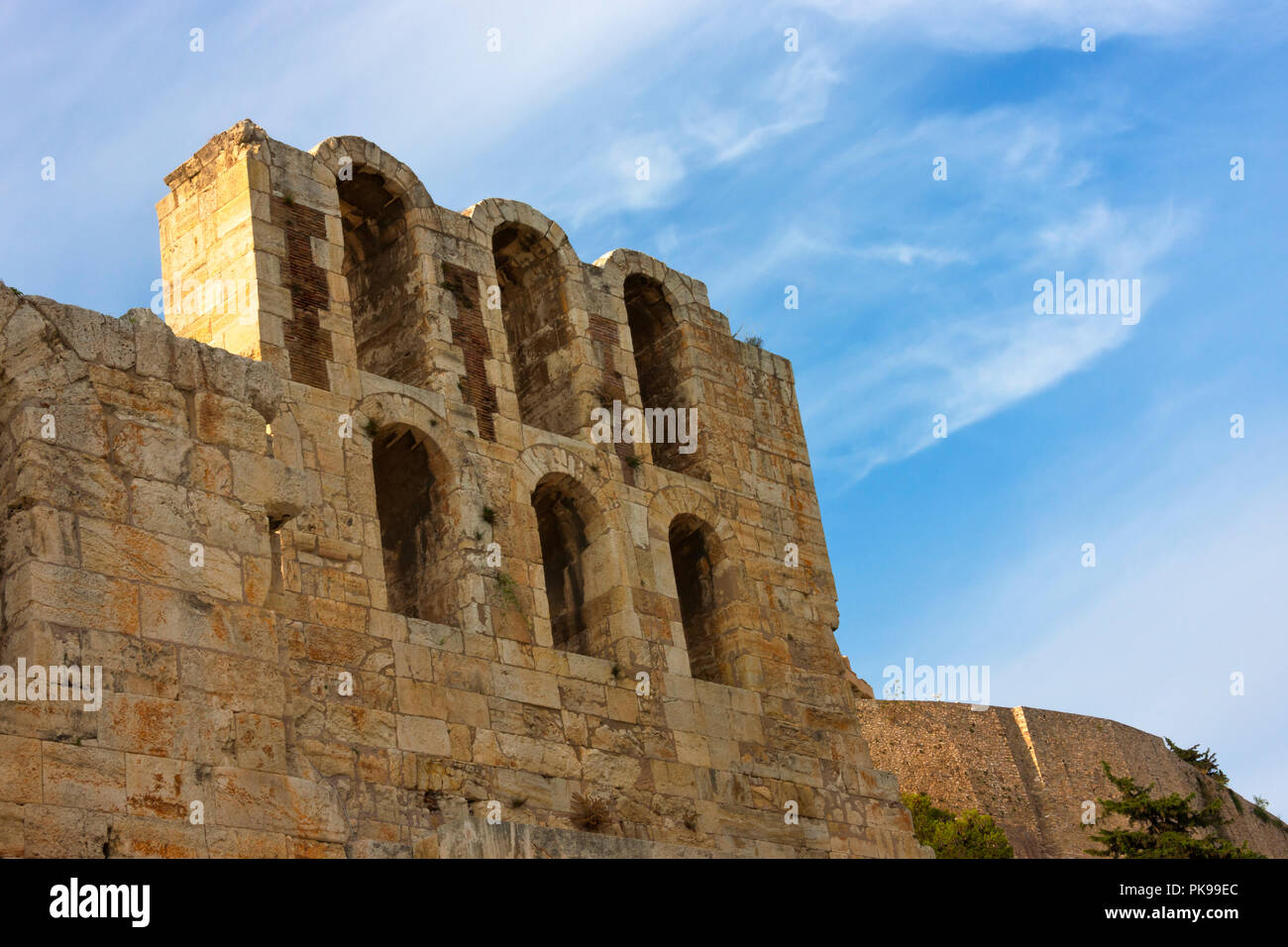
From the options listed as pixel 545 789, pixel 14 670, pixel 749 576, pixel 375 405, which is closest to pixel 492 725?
pixel 545 789

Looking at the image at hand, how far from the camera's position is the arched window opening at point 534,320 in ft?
61.6

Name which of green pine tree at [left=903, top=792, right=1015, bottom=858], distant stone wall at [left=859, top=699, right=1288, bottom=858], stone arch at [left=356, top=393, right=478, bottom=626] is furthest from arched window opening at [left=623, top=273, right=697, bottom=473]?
distant stone wall at [left=859, top=699, right=1288, bottom=858]

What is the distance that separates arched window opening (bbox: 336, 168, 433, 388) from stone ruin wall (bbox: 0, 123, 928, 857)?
38 mm

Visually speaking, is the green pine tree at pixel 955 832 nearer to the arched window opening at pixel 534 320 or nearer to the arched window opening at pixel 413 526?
the arched window opening at pixel 534 320

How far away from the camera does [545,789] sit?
604 inches

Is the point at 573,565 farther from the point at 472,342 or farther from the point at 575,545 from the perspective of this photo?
the point at 472,342

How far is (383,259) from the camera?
707 inches

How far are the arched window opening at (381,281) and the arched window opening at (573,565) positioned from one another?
71.2 inches

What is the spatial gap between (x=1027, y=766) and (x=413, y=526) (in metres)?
33.4

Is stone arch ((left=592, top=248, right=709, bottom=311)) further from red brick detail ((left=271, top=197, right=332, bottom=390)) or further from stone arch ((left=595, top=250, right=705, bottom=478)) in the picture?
red brick detail ((left=271, top=197, right=332, bottom=390))

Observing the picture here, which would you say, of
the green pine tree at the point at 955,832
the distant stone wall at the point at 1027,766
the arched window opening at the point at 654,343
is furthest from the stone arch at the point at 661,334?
the distant stone wall at the point at 1027,766

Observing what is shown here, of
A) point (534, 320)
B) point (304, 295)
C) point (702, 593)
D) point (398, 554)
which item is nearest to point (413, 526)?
point (398, 554)

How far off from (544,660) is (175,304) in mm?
4604
